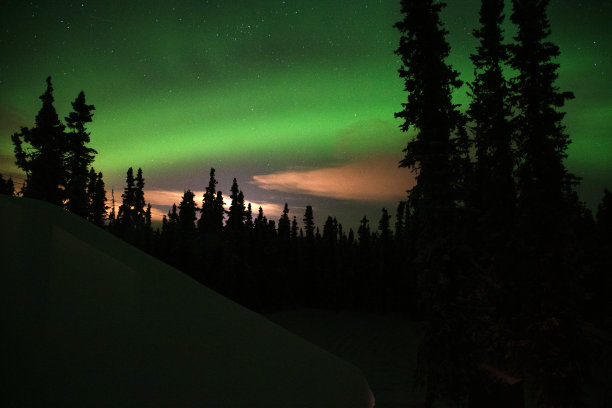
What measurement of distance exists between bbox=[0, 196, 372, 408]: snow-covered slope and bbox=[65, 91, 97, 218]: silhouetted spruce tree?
25.0 meters

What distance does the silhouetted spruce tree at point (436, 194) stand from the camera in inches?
488

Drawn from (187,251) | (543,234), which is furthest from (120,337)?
(187,251)

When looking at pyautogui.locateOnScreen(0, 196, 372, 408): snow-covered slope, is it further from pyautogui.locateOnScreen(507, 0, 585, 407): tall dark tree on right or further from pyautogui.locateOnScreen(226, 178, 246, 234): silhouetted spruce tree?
pyautogui.locateOnScreen(226, 178, 246, 234): silhouetted spruce tree

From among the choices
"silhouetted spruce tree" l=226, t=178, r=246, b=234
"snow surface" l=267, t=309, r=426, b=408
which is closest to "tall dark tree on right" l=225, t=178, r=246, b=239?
"silhouetted spruce tree" l=226, t=178, r=246, b=234

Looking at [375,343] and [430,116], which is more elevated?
[430,116]

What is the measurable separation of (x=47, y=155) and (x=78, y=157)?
2121mm

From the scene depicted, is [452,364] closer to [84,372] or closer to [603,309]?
[84,372]

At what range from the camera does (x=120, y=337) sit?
5203 millimetres

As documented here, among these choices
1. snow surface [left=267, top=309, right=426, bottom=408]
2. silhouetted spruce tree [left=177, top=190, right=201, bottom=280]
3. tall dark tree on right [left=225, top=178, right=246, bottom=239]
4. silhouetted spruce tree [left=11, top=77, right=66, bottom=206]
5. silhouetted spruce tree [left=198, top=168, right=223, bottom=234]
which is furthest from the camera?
silhouetted spruce tree [left=198, top=168, right=223, bottom=234]

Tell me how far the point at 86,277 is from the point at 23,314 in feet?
3.39

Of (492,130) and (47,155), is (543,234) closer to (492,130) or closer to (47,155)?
(492,130)

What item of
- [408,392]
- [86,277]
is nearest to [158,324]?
[86,277]

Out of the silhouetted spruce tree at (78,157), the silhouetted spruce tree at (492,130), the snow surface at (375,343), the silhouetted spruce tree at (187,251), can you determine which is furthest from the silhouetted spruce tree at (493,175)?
the silhouetted spruce tree at (187,251)

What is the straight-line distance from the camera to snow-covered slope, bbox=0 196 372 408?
14.3 feet
